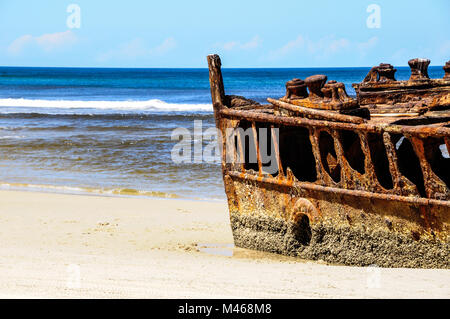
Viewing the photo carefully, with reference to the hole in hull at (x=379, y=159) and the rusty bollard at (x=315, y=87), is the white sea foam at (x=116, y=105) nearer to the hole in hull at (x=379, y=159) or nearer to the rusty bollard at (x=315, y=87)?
the hole in hull at (x=379, y=159)

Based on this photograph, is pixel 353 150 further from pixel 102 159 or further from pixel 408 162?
pixel 102 159

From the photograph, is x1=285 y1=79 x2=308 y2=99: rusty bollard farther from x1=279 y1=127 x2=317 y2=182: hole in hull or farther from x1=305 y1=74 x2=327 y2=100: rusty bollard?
x1=279 y1=127 x2=317 y2=182: hole in hull

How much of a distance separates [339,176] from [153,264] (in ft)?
5.77

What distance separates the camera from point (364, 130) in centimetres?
482

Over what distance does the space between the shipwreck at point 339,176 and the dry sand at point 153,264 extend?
22cm

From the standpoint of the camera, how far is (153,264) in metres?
5.17

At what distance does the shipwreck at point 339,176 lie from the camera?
15.4 ft

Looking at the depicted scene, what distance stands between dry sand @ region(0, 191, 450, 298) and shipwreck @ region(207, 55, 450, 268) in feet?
0.71

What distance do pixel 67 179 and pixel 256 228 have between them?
5.46 meters

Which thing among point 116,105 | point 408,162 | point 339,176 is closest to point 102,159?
point 408,162

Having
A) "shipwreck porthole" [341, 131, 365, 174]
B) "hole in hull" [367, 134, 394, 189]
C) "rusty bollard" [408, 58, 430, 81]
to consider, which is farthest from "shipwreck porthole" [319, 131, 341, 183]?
"rusty bollard" [408, 58, 430, 81]

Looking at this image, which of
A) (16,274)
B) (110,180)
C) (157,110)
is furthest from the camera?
(157,110)
